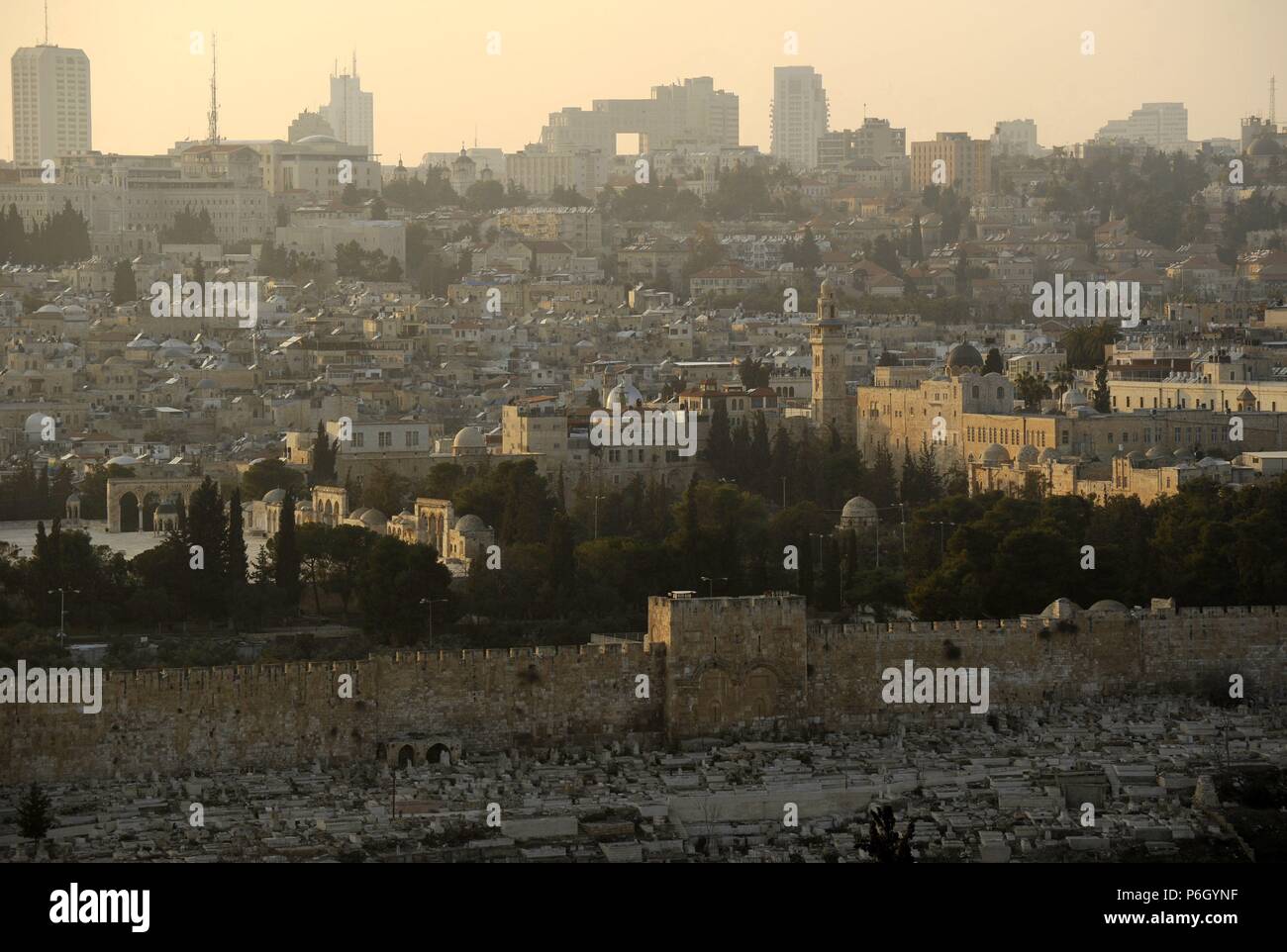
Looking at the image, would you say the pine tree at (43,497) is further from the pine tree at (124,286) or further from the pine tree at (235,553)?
the pine tree at (124,286)

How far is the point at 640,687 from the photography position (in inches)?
1126

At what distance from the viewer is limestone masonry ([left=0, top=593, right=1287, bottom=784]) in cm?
2703

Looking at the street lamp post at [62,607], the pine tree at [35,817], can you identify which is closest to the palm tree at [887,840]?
the pine tree at [35,817]

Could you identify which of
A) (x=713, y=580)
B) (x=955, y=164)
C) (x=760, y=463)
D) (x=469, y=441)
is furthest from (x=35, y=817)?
(x=955, y=164)

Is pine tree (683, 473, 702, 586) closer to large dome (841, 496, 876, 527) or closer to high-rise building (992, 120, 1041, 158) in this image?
large dome (841, 496, 876, 527)

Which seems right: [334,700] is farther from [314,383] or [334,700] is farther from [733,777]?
[314,383]

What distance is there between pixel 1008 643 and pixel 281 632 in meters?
8.20

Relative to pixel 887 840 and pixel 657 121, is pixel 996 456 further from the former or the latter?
pixel 657 121

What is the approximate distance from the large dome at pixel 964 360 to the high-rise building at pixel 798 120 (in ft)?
286

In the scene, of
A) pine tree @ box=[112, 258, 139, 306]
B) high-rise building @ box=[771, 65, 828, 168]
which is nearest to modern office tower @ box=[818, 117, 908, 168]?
high-rise building @ box=[771, 65, 828, 168]

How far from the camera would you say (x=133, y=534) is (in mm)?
45344

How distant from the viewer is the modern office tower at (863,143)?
444 feet
